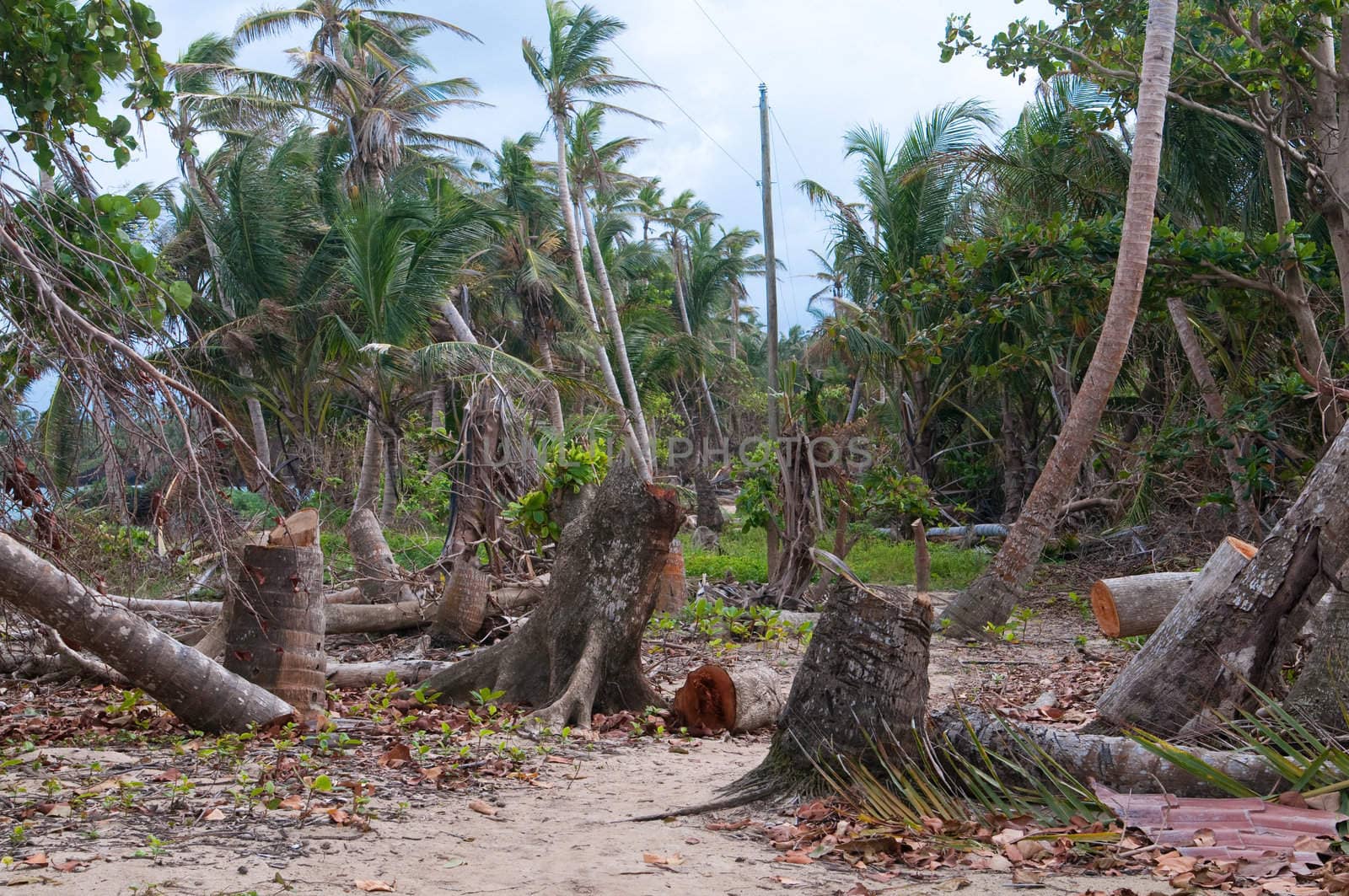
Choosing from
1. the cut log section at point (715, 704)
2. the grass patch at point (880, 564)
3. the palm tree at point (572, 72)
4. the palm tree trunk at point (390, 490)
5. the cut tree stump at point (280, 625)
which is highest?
the palm tree at point (572, 72)

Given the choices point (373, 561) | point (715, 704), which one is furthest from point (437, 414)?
point (715, 704)

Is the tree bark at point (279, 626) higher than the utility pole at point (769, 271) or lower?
lower

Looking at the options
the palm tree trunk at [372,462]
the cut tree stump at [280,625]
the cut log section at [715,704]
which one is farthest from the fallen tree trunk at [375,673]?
the palm tree trunk at [372,462]

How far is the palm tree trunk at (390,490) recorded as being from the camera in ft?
54.3

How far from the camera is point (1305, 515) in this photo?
14.7 feet

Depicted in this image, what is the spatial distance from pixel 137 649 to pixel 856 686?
329 cm

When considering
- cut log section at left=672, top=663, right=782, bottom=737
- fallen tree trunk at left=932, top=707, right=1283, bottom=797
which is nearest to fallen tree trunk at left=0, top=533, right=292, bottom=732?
cut log section at left=672, top=663, right=782, bottom=737

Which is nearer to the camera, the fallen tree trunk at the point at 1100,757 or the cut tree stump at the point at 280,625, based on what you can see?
the fallen tree trunk at the point at 1100,757

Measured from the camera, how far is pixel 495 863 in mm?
3592

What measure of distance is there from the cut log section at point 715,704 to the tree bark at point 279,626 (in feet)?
7.09

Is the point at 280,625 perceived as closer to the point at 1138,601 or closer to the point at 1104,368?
the point at 1138,601

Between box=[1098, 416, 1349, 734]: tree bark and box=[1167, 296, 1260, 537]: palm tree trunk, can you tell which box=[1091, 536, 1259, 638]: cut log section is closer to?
box=[1098, 416, 1349, 734]: tree bark

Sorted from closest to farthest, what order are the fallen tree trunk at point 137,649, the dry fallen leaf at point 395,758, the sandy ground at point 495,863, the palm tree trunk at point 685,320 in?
the sandy ground at point 495,863 → the fallen tree trunk at point 137,649 → the dry fallen leaf at point 395,758 → the palm tree trunk at point 685,320

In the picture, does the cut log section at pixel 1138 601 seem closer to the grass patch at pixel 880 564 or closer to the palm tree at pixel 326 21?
the grass patch at pixel 880 564
